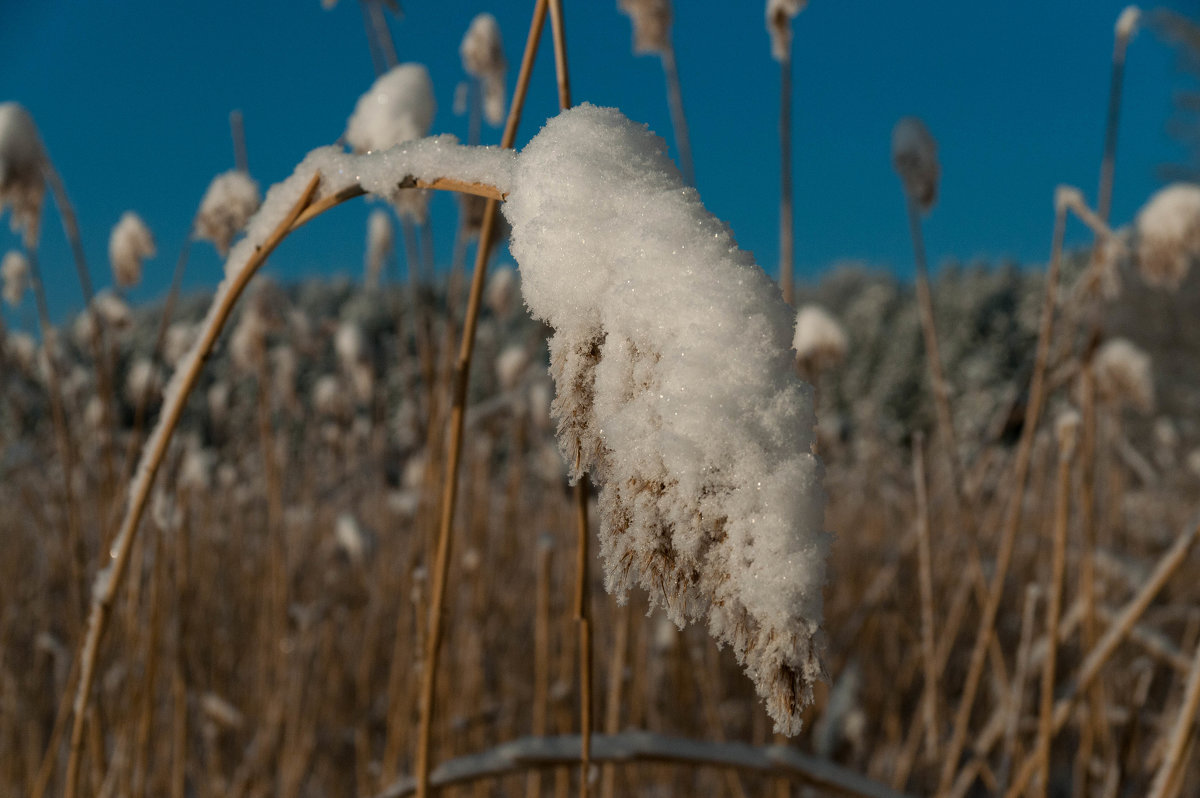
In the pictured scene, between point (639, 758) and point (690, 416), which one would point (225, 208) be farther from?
point (690, 416)

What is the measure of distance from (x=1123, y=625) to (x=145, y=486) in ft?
1.90

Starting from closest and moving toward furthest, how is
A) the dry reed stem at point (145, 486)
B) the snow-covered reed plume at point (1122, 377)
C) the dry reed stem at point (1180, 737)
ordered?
the dry reed stem at point (145, 486) → the dry reed stem at point (1180, 737) → the snow-covered reed plume at point (1122, 377)

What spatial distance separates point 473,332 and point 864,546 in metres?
2.26

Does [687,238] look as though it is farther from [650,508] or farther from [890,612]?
[890,612]

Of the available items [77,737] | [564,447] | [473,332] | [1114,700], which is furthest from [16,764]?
[1114,700]

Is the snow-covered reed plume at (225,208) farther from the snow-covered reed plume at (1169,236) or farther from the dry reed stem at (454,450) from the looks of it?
the snow-covered reed plume at (1169,236)

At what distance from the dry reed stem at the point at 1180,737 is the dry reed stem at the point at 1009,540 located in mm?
197

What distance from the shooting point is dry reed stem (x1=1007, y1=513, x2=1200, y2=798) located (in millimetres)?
508

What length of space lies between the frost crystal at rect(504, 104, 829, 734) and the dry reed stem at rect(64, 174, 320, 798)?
0.54 ft

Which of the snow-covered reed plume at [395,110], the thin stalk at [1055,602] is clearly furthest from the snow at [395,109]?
the thin stalk at [1055,602]

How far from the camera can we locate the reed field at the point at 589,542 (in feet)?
0.61

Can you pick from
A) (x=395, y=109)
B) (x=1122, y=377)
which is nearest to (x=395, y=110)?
(x=395, y=109)

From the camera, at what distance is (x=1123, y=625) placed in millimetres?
551

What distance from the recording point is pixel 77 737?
1.35 ft
